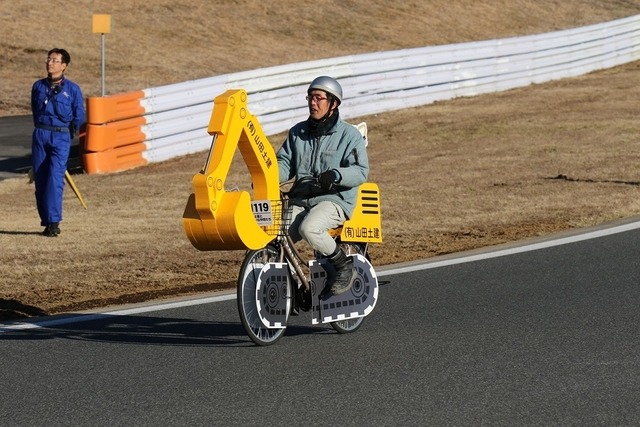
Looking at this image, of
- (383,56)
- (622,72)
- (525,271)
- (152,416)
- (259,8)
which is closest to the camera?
(152,416)

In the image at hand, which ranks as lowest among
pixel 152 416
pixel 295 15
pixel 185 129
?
pixel 152 416

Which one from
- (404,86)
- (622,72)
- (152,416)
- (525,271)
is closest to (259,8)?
(622,72)

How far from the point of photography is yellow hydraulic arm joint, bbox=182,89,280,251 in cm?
841

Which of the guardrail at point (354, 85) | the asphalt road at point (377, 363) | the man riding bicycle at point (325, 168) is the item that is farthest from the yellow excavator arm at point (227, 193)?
the guardrail at point (354, 85)

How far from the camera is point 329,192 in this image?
→ 30.2 feet

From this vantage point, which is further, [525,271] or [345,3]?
[345,3]

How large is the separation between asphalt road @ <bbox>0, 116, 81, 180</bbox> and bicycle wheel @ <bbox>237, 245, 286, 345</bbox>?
1200 cm

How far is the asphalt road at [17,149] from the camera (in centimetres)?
2086

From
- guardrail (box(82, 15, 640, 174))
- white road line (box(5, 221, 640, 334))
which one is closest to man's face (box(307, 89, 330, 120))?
white road line (box(5, 221, 640, 334))

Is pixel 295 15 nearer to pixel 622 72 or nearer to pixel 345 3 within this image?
pixel 345 3

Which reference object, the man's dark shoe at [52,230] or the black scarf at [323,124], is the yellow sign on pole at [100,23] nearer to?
the man's dark shoe at [52,230]

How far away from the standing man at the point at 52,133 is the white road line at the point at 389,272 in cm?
413

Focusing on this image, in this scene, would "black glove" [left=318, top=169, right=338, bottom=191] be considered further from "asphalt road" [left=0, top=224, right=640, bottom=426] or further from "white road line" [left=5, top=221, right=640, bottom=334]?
"white road line" [left=5, top=221, right=640, bottom=334]

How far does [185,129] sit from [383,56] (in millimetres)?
5367
